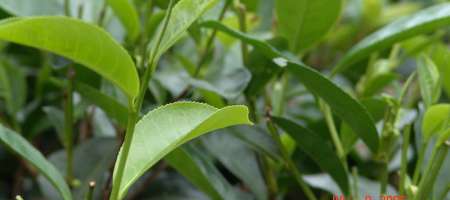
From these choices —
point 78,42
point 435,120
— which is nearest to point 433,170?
point 435,120

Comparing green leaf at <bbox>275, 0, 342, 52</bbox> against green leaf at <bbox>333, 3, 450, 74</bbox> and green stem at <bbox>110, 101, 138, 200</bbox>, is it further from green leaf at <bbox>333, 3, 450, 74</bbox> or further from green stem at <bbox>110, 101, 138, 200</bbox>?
green stem at <bbox>110, 101, 138, 200</bbox>

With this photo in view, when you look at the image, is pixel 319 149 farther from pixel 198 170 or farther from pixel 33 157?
pixel 33 157

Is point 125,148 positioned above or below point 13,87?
above

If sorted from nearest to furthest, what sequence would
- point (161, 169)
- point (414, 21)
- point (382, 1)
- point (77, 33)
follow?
point (77, 33) → point (414, 21) → point (161, 169) → point (382, 1)

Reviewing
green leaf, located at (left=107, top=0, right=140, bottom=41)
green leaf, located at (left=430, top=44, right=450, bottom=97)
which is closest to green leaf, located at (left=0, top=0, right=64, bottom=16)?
green leaf, located at (left=107, top=0, right=140, bottom=41)

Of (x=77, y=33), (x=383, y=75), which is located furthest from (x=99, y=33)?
(x=383, y=75)

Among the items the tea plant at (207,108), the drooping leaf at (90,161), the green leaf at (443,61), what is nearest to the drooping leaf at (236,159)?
the tea plant at (207,108)

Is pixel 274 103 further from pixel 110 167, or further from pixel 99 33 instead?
pixel 99 33
